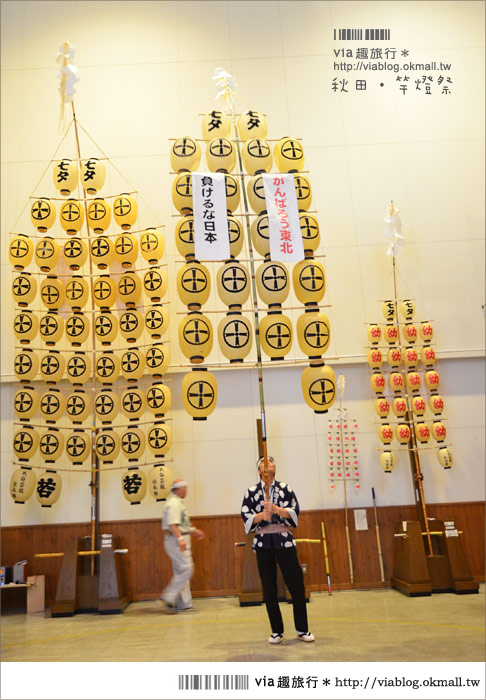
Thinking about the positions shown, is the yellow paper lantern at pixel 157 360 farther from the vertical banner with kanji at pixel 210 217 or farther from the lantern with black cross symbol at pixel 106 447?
the vertical banner with kanji at pixel 210 217

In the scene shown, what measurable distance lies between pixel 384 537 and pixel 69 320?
442 cm

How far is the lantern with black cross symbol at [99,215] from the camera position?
247 inches

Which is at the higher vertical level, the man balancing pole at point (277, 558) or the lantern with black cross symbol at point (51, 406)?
the lantern with black cross symbol at point (51, 406)

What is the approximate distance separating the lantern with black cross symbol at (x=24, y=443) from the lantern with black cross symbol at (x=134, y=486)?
1070 mm

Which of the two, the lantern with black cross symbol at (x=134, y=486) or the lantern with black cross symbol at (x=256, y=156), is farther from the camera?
the lantern with black cross symbol at (x=134, y=486)

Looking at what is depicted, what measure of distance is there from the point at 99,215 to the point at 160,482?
3.06 metres

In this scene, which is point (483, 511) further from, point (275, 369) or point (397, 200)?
point (397, 200)

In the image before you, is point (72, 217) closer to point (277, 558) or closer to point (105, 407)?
point (105, 407)

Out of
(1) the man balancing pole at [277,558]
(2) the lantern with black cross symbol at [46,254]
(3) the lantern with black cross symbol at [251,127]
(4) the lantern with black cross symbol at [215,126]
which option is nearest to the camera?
(1) the man balancing pole at [277,558]

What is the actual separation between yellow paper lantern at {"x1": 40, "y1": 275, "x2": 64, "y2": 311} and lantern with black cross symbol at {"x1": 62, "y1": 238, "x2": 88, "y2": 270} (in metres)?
0.25

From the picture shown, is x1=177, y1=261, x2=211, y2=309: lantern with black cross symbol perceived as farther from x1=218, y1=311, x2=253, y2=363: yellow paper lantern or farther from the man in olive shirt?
the man in olive shirt

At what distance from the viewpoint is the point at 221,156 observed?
15.8 ft

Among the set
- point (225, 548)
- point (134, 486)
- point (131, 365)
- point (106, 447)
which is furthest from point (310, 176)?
point (225, 548)

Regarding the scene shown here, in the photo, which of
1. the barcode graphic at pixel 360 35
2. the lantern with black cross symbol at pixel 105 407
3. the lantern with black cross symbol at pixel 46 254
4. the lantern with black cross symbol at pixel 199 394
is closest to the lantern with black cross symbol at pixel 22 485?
the lantern with black cross symbol at pixel 105 407
